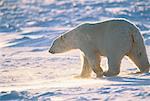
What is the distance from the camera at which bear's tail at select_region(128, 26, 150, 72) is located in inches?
355

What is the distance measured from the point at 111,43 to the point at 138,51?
0.63m

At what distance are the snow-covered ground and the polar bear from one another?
1.14 feet

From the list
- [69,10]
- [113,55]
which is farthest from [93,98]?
[69,10]

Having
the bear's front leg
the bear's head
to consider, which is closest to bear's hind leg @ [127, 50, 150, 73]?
the bear's front leg

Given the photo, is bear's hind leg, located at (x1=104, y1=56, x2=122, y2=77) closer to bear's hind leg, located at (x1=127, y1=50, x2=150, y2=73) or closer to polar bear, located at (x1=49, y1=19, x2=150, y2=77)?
polar bear, located at (x1=49, y1=19, x2=150, y2=77)

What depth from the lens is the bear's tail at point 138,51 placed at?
29.6ft

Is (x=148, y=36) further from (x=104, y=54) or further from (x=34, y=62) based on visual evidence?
(x=104, y=54)

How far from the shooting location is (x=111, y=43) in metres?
8.92

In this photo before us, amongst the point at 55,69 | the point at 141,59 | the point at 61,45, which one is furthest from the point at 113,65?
the point at 55,69

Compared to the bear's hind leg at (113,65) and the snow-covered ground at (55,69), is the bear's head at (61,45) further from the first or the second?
the bear's hind leg at (113,65)

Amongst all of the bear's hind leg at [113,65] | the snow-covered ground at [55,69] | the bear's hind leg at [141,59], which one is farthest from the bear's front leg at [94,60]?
the bear's hind leg at [141,59]

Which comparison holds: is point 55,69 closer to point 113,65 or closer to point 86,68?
point 86,68

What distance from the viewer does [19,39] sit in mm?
20422

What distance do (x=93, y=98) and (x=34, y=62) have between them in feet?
25.4
